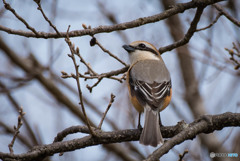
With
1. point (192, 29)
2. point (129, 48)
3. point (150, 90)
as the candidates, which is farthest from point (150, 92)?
point (129, 48)

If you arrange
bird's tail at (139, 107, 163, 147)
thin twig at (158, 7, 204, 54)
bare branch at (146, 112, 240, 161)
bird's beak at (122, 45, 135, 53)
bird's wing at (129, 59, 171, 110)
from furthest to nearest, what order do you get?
bird's beak at (122, 45, 135, 53) < bird's wing at (129, 59, 171, 110) < thin twig at (158, 7, 204, 54) < bird's tail at (139, 107, 163, 147) < bare branch at (146, 112, 240, 161)

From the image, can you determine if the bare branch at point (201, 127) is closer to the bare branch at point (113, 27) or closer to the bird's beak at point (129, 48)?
the bare branch at point (113, 27)

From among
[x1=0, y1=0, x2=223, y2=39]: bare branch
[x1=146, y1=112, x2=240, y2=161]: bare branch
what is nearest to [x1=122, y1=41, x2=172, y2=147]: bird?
[x1=146, y1=112, x2=240, y2=161]: bare branch

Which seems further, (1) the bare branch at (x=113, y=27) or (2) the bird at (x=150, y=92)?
(2) the bird at (x=150, y=92)

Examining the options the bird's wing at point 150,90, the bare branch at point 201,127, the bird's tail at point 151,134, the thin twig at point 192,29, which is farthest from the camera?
the bird's wing at point 150,90

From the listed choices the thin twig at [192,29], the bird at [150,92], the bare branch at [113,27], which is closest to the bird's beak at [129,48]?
the bird at [150,92]

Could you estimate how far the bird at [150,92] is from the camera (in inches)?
193

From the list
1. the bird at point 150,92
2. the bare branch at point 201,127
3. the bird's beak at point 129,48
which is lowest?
the bare branch at point 201,127

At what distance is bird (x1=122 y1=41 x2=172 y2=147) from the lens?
16.0 ft

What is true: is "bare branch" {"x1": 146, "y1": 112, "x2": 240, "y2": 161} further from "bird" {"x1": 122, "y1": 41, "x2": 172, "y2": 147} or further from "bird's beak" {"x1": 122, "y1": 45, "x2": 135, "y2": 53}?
"bird's beak" {"x1": 122, "y1": 45, "x2": 135, "y2": 53}

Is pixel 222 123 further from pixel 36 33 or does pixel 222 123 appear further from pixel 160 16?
pixel 36 33

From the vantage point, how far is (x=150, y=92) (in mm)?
5812

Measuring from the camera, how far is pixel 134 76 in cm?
638

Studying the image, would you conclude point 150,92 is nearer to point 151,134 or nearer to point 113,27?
point 151,134
